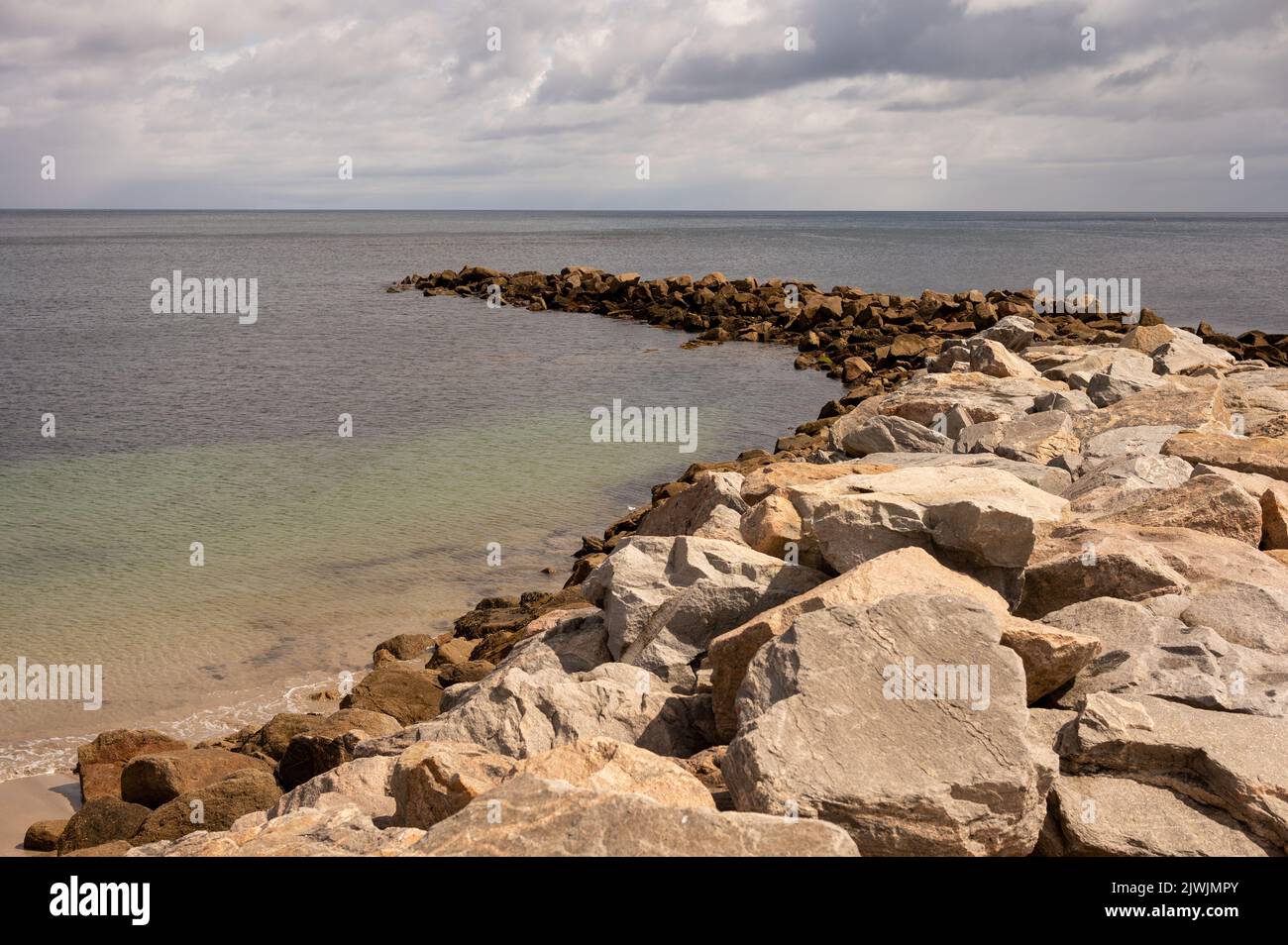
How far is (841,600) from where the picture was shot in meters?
5.93

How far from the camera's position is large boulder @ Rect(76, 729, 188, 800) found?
25.2 feet

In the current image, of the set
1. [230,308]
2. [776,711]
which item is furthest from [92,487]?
[230,308]

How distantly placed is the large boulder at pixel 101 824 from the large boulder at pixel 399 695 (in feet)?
6.09

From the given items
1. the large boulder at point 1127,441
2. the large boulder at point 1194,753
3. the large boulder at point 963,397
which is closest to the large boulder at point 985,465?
the large boulder at point 1127,441

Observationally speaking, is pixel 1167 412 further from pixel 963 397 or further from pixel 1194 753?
pixel 1194 753

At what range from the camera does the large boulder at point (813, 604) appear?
5883 millimetres

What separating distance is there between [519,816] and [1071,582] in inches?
171

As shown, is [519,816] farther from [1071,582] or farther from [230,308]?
[230,308]

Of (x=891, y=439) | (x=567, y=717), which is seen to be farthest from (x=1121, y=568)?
(x=891, y=439)

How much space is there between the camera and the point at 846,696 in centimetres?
493

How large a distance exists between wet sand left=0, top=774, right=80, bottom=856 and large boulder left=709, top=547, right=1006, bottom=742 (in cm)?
490

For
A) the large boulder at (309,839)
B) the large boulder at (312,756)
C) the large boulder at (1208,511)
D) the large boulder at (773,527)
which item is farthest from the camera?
the large boulder at (1208,511)

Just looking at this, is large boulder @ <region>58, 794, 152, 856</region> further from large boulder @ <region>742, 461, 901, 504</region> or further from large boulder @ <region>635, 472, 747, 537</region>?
large boulder @ <region>742, 461, 901, 504</region>

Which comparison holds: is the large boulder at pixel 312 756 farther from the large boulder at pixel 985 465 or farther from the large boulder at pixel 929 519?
the large boulder at pixel 985 465
